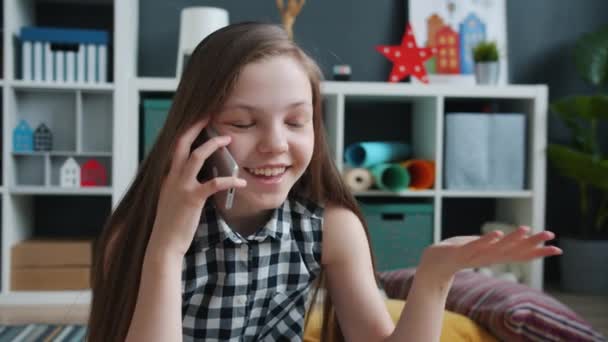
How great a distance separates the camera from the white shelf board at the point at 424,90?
7.50 ft

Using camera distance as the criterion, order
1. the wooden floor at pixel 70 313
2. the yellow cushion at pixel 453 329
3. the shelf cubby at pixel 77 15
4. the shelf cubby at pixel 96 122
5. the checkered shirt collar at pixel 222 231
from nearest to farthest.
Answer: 1. the checkered shirt collar at pixel 222 231
2. the yellow cushion at pixel 453 329
3. the wooden floor at pixel 70 313
4. the shelf cubby at pixel 96 122
5. the shelf cubby at pixel 77 15

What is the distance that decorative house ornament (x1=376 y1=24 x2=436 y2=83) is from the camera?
7.91 ft

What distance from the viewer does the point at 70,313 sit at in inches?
78.5

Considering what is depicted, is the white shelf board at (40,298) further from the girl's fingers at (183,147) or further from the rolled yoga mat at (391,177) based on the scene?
the girl's fingers at (183,147)

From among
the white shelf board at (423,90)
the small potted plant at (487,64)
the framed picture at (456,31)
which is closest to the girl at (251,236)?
the white shelf board at (423,90)

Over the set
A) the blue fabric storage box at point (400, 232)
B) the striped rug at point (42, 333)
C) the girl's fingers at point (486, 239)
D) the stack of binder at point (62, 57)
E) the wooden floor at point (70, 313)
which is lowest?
the wooden floor at point (70, 313)

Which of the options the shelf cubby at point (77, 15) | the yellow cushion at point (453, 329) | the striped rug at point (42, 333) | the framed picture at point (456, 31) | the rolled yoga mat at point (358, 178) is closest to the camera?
Answer: the yellow cushion at point (453, 329)

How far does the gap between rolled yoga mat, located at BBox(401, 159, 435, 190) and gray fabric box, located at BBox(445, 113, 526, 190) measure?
2.5 inches

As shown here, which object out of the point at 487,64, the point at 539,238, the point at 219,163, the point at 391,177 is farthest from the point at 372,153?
the point at 539,238

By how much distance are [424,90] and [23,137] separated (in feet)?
4.85

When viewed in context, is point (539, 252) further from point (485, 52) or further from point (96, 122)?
point (96, 122)

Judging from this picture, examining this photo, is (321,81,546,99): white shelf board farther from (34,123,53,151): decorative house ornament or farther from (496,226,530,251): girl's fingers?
(496,226,530,251): girl's fingers

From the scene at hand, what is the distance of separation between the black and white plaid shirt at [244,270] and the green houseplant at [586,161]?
172 centimetres

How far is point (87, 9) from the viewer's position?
250cm
